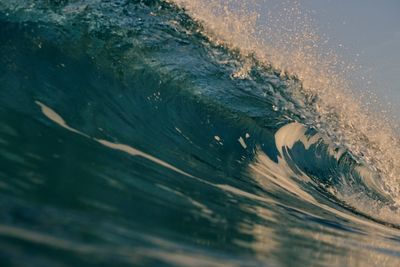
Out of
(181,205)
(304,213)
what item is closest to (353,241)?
(304,213)

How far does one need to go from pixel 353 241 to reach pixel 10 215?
2546 millimetres

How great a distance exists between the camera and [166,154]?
427 centimetres

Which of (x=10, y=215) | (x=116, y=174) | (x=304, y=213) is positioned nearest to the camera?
(x=10, y=215)

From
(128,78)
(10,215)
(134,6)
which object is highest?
(134,6)

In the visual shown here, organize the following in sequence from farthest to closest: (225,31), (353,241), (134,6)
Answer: (225,31) < (134,6) < (353,241)

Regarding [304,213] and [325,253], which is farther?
[304,213]

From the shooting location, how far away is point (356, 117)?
10.7m

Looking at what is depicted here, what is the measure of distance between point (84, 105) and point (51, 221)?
2925mm

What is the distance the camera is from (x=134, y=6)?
8.88m

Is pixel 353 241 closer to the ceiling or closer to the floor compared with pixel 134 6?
closer to the floor

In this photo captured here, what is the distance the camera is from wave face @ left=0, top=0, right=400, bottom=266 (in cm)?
193

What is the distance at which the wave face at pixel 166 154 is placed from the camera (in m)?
1.93

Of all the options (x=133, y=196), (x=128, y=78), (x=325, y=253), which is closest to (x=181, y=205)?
(x=133, y=196)

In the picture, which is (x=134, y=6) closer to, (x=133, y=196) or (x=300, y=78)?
(x=300, y=78)
